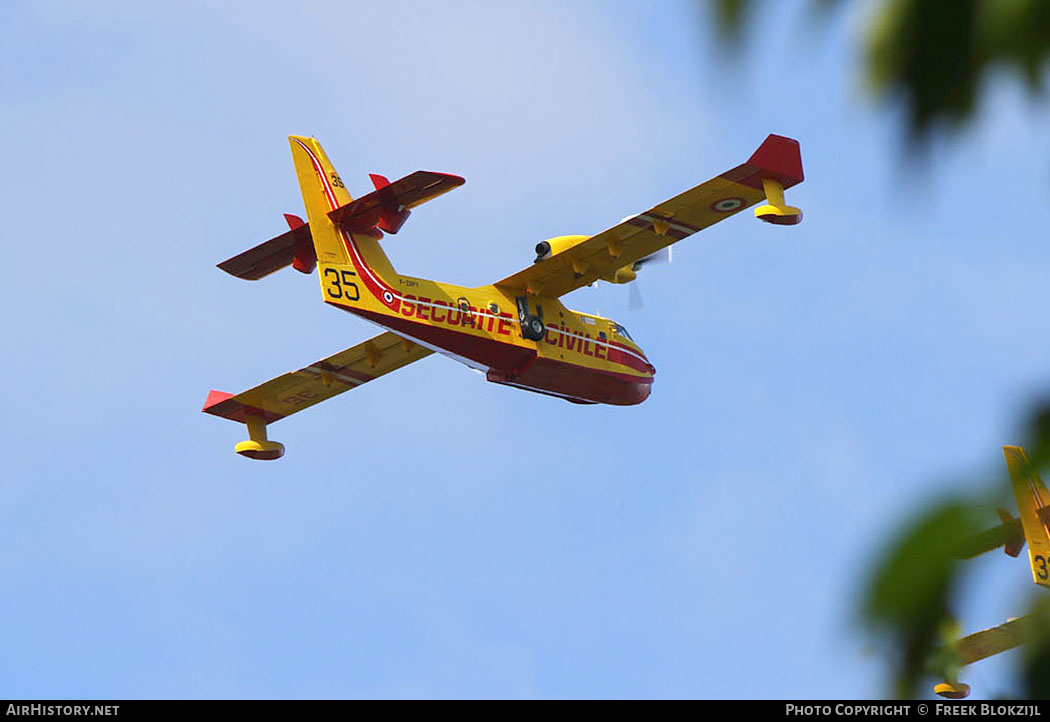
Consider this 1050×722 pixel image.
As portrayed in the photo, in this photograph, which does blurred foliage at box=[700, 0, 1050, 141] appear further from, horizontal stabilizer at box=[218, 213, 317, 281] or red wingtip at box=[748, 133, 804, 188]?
horizontal stabilizer at box=[218, 213, 317, 281]

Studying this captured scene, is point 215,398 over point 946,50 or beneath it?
over

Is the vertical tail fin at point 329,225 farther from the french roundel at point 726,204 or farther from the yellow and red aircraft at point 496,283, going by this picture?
the french roundel at point 726,204

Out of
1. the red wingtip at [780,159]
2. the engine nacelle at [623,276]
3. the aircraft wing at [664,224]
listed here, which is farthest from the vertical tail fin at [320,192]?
the red wingtip at [780,159]

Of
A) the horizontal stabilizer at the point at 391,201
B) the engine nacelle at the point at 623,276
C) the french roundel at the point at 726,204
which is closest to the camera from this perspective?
Answer: the horizontal stabilizer at the point at 391,201

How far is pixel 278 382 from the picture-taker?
39.1 metres

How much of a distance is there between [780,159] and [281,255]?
13083mm

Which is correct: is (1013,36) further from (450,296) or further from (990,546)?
(450,296)

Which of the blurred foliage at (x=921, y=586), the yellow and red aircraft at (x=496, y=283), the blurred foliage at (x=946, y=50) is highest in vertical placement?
the yellow and red aircraft at (x=496, y=283)

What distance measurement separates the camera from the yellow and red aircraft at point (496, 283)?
32.4m

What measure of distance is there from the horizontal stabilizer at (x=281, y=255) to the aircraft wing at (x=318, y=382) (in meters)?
3.81

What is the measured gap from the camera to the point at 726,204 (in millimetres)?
34031

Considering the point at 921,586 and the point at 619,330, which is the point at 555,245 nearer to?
the point at 619,330

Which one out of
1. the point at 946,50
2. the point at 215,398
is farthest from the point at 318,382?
the point at 946,50
